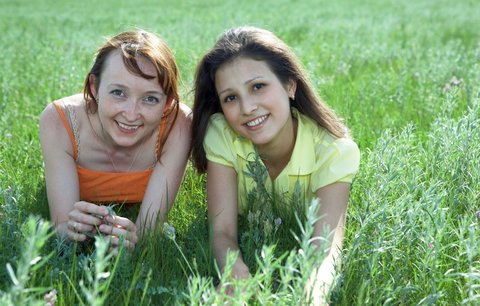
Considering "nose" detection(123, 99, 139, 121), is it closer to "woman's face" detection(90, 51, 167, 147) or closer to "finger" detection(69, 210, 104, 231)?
"woman's face" detection(90, 51, 167, 147)

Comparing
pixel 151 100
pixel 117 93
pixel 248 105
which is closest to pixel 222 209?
pixel 248 105

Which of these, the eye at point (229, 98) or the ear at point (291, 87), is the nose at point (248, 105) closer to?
the eye at point (229, 98)

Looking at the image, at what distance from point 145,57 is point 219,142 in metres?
0.60

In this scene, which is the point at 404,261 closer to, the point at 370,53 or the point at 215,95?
the point at 215,95

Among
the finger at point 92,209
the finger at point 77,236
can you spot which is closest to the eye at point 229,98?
the finger at point 92,209

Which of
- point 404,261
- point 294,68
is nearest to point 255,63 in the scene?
point 294,68

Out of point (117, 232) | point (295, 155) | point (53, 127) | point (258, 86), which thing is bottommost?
point (117, 232)

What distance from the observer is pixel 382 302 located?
2504mm

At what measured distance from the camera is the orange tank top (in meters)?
3.74

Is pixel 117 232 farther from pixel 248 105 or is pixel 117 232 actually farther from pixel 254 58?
pixel 254 58

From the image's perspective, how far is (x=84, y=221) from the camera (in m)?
2.96

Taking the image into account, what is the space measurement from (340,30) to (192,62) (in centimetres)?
540

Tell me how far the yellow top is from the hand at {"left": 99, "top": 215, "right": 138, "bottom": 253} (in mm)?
651

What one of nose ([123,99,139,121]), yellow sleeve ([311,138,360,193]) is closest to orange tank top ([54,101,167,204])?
nose ([123,99,139,121])
